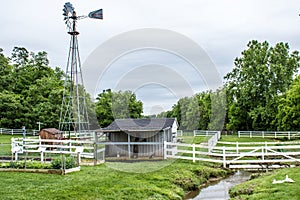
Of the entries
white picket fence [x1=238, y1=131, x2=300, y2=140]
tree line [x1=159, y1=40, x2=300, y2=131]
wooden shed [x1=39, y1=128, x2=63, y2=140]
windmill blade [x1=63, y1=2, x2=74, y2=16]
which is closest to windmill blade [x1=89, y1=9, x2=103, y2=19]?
windmill blade [x1=63, y1=2, x2=74, y2=16]

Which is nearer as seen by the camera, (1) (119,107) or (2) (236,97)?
(1) (119,107)

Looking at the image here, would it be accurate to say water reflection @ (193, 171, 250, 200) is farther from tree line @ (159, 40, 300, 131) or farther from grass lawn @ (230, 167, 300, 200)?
tree line @ (159, 40, 300, 131)

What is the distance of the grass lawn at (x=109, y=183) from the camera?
977 cm

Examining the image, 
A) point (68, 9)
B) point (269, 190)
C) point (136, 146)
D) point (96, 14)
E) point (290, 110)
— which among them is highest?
point (68, 9)

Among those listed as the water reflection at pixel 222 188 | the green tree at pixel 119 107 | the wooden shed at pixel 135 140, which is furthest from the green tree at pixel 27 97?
the water reflection at pixel 222 188

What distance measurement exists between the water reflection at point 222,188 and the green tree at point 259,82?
2669cm

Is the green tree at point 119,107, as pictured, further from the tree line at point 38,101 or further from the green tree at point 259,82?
the green tree at point 259,82

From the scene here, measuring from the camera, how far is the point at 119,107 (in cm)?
3531

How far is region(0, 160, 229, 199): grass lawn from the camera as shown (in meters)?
9.77

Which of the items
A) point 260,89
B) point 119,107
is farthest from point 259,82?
point 119,107

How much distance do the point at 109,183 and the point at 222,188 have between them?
5.10m

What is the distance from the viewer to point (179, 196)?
12.0 m

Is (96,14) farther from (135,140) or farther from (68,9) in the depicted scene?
(135,140)

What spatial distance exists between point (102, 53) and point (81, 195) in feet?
36.2
